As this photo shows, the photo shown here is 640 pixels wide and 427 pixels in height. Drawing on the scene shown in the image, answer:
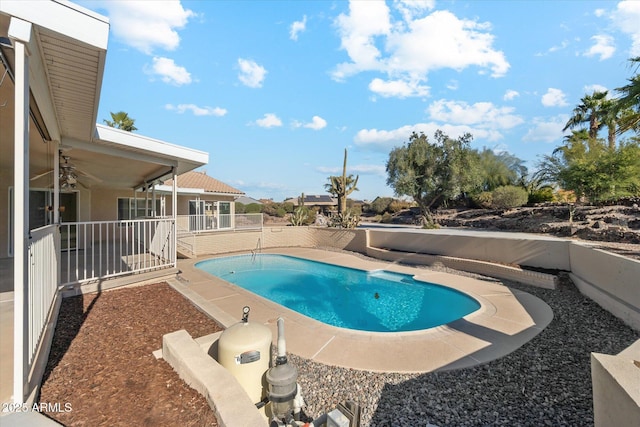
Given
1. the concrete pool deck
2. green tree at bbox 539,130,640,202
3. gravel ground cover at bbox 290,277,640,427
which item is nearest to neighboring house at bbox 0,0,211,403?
the concrete pool deck

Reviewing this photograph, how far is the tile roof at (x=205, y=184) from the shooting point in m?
19.2

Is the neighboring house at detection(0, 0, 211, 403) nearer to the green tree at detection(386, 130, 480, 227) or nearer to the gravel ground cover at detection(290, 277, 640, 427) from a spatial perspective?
the gravel ground cover at detection(290, 277, 640, 427)

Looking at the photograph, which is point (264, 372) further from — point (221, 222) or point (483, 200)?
point (483, 200)

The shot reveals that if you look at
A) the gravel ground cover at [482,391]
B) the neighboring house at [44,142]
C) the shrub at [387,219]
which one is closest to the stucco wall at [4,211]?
the neighboring house at [44,142]

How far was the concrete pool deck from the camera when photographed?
392 centimetres

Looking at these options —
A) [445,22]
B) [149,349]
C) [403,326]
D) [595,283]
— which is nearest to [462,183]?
[445,22]

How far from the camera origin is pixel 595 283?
20.5 ft

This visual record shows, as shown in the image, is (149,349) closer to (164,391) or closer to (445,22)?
(164,391)

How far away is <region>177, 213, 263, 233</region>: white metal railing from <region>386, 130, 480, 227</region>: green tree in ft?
35.1

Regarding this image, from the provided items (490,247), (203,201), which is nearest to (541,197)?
(490,247)

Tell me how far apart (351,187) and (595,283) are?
14753mm

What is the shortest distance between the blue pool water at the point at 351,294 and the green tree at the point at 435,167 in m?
11.5

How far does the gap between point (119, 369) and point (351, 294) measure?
656cm

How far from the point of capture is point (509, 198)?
73.5 ft
